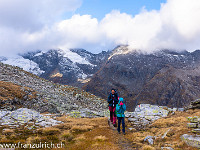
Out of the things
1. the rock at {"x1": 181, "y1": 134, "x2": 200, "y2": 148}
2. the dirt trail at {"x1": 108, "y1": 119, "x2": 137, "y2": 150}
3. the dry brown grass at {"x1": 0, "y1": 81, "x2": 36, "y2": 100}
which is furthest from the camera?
the dry brown grass at {"x1": 0, "y1": 81, "x2": 36, "y2": 100}

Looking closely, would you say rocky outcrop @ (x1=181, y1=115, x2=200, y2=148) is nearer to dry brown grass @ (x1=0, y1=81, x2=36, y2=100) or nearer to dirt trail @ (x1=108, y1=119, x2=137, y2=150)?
dirt trail @ (x1=108, y1=119, x2=137, y2=150)

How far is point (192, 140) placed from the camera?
36.1 feet

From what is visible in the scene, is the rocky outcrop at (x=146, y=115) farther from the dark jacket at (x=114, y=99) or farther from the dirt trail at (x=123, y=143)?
the dirt trail at (x=123, y=143)

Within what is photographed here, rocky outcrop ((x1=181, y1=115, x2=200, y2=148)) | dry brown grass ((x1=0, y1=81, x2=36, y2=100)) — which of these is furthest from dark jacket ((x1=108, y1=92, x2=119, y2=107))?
dry brown grass ((x1=0, y1=81, x2=36, y2=100))

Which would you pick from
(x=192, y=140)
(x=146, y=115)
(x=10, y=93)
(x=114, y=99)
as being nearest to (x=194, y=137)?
(x=192, y=140)

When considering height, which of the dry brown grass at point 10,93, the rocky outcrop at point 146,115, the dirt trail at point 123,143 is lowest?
the dirt trail at point 123,143

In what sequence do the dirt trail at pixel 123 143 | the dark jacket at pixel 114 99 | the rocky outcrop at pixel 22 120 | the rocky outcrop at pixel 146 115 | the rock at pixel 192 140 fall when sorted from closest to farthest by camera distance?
1. the rock at pixel 192 140
2. the dirt trail at pixel 123 143
3. the rocky outcrop at pixel 22 120
4. the dark jacket at pixel 114 99
5. the rocky outcrop at pixel 146 115

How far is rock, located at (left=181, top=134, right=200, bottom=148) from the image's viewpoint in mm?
10676

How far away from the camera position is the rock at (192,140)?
1068cm

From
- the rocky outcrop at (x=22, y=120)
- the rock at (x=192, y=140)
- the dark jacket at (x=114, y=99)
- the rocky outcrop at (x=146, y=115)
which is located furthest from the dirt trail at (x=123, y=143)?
the rocky outcrop at (x=146, y=115)

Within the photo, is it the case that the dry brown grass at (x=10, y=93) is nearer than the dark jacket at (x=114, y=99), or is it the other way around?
the dark jacket at (x=114, y=99)

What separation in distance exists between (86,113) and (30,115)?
11412mm

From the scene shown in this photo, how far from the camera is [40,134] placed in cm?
1334

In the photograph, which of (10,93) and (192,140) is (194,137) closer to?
(192,140)
